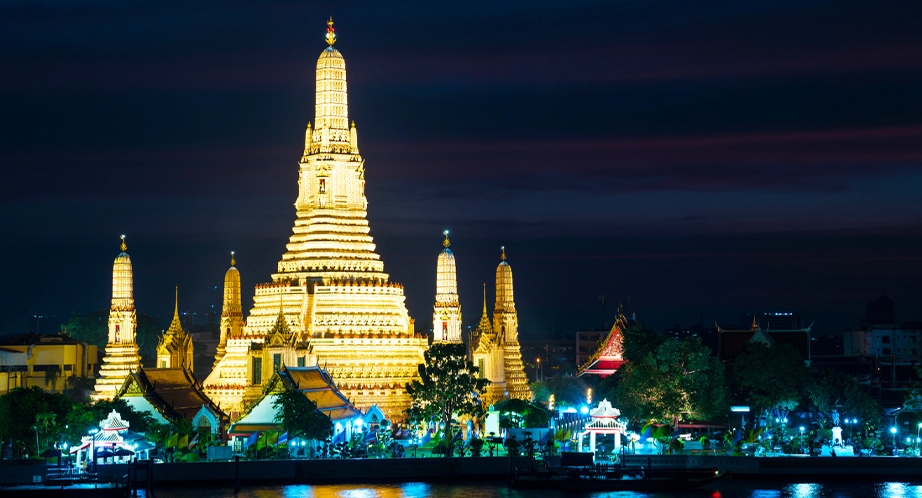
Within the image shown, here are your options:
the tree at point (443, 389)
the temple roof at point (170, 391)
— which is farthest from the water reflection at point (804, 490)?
the temple roof at point (170, 391)

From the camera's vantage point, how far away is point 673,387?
9512 centimetres

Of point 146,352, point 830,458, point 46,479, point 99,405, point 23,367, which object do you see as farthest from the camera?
point 146,352

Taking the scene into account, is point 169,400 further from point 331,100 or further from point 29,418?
point 331,100

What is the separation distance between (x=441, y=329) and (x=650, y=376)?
1527 cm

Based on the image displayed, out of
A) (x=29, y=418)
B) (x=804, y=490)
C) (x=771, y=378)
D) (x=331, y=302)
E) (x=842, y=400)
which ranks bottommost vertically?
(x=804, y=490)

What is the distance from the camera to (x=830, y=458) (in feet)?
289

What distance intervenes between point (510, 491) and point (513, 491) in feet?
0.49

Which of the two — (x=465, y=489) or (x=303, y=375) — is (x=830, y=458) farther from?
(x=303, y=375)

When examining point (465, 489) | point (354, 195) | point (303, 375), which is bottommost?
point (465, 489)

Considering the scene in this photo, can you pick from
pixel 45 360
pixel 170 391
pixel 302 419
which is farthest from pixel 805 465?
pixel 45 360

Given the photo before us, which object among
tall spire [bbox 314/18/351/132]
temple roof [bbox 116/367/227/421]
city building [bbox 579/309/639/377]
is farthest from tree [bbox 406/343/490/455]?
city building [bbox 579/309/639/377]

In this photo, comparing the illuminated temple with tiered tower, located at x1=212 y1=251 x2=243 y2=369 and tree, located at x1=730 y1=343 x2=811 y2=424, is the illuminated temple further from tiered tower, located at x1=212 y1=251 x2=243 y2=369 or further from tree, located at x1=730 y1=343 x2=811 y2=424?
tree, located at x1=730 y1=343 x2=811 y2=424

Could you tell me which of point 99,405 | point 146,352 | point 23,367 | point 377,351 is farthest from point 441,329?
point 146,352

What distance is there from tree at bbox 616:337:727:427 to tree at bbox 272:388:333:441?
55.0 ft
